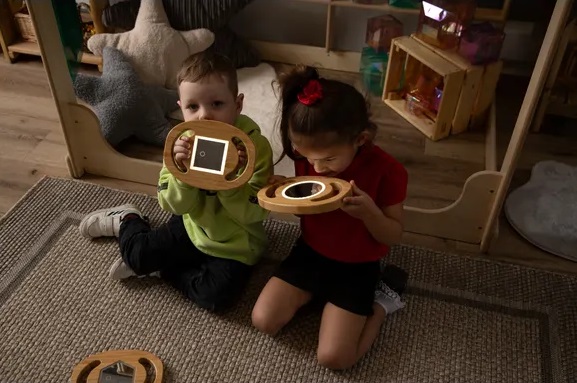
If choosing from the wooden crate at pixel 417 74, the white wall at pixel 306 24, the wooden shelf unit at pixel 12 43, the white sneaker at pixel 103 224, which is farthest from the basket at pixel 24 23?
the wooden crate at pixel 417 74

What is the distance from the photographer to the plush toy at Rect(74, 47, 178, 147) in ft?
5.09

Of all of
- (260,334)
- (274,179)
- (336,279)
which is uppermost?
(274,179)

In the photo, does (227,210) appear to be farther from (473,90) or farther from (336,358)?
(473,90)

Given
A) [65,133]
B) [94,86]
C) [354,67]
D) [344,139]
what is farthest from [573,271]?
[94,86]

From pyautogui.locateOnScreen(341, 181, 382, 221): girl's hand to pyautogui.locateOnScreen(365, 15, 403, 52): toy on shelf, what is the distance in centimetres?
107

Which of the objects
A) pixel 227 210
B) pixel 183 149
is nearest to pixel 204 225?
pixel 227 210

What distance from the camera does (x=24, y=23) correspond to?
1.97 metres

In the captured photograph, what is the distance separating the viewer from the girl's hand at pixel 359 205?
2.88 ft

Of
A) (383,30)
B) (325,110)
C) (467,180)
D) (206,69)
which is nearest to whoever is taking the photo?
(325,110)

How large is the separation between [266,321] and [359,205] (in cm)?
33

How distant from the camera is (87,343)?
106cm

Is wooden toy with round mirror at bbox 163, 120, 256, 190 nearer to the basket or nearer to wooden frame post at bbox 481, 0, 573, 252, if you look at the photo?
wooden frame post at bbox 481, 0, 573, 252

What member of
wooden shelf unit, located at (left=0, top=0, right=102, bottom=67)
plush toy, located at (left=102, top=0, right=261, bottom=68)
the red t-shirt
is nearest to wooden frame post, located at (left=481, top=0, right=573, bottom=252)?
the red t-shirt

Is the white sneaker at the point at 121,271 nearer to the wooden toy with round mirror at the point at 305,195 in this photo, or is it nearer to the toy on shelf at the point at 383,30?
the wooden toy with round mirror at the point at 305,195
